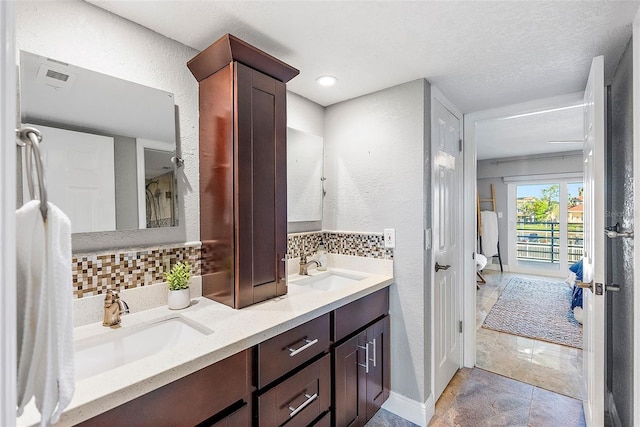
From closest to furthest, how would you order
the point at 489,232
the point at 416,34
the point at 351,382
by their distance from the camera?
the point at 416,34, the point at 351,382, the point at 489,232

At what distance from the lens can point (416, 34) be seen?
1.41 meters

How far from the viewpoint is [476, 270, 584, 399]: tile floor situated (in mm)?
2305

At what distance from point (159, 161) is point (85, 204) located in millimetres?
340

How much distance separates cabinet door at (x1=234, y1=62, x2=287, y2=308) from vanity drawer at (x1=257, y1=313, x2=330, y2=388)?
27cm

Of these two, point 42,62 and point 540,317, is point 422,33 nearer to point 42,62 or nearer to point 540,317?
point 42,62

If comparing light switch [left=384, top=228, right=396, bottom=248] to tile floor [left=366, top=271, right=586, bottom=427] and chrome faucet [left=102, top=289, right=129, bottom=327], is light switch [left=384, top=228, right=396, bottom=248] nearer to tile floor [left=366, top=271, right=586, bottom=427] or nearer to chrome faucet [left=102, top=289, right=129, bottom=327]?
tile floor [left=366, top=271, right=586, bottom=427]

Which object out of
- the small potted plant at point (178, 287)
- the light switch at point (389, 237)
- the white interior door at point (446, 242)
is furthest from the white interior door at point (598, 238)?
the small potted plant at point (178, 287)

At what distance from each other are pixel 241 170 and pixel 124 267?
2.09 ft

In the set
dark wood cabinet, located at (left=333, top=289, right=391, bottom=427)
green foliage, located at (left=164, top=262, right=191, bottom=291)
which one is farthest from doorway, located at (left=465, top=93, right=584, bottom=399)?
green foliage, located at (left=164, top=262, right=191, bottom=291)

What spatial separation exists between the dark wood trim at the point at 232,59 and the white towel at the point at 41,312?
3.66 ft

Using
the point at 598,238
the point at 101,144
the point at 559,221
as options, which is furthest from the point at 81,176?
the point at 559,221

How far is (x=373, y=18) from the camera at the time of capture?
129cm

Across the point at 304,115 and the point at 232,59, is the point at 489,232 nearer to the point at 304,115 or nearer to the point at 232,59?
the point at 304,115

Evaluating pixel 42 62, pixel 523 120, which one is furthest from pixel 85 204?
pixel 523 120
